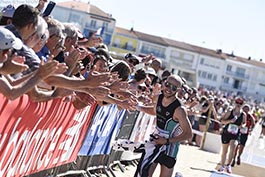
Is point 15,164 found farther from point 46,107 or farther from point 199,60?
point 199,60

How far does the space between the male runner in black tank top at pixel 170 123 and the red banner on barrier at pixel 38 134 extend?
1.09 meters

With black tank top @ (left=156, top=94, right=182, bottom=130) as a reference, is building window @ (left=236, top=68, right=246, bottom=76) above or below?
above

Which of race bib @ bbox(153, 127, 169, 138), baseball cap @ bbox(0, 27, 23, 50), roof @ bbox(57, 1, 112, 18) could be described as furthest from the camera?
roof @ bbox(57, 1, 112, 18)

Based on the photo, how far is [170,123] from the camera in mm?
8297

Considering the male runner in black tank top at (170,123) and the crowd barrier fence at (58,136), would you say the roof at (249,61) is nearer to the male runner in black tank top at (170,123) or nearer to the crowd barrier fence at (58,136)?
the crowd barrier fence at (58,136)

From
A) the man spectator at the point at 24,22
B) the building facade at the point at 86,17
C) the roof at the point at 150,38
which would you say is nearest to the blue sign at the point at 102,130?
the man spectator at the point at 24,22

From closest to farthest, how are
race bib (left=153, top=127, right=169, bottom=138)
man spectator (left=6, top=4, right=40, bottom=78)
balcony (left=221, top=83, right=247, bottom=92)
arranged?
man spectator (left=6, top=4, right=40, bottom=78) → race bib (left=153, top=127, right=169, bottom=138) → balcony (left=221, top=83, right=247, bottom=92)

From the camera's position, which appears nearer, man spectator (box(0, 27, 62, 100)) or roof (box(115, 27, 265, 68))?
man spectator (box(0, 27, 62, 100))

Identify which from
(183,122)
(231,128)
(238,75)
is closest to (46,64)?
(183,122)

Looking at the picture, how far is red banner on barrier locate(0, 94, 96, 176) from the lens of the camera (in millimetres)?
5352

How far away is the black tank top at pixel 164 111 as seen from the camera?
8227 millimetres

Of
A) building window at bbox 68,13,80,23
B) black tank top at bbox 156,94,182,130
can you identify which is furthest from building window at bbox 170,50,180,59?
black tank top at bbox 156,94,182,130

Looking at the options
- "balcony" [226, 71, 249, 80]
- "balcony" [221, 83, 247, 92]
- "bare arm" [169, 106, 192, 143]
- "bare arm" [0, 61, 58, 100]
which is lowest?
"balcony" [221, 83, 247, 92]

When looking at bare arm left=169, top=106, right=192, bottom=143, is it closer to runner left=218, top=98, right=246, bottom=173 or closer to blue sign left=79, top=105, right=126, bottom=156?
blue sign left=79, top=105, right=126, bottom=156
